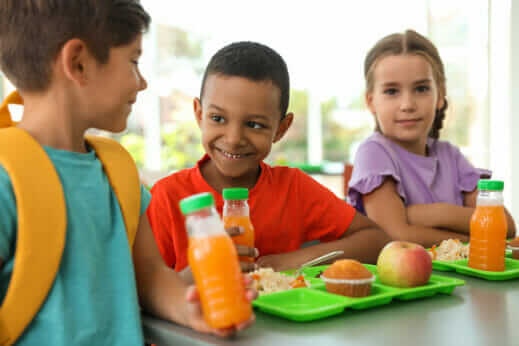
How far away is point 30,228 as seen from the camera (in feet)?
2.49

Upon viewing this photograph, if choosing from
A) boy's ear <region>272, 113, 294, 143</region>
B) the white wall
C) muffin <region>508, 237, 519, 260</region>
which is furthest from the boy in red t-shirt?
the white wall

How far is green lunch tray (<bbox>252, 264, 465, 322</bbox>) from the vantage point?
0.82 metres

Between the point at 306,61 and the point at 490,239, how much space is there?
6.69 meters

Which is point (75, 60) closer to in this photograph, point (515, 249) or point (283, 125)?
point (283, 125)

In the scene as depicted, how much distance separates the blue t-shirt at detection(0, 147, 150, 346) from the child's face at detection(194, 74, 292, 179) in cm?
44

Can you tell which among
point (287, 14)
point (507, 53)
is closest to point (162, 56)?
point (287, 14)

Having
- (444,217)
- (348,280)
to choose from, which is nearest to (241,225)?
(348,280)

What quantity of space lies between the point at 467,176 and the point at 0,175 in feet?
5.30

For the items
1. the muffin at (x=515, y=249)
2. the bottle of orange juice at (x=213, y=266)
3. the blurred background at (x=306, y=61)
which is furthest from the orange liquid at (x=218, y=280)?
the blurred background at (x=306, y=61)

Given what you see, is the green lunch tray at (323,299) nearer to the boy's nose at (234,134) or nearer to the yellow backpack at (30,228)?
the yellow backpack at (30,228)

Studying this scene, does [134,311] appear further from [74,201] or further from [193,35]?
[193,35]

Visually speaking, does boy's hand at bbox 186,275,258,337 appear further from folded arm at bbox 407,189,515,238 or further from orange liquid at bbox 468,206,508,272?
folded arm at bbox 407,189,515,238

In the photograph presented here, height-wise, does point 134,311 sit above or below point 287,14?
below

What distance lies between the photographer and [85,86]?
0.90m
